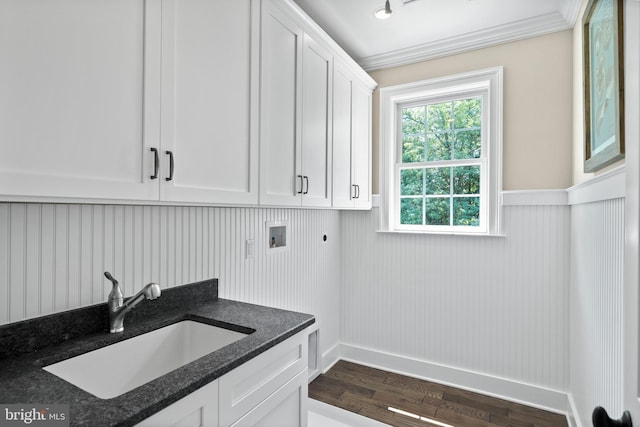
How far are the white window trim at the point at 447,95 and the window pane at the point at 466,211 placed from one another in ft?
0.18

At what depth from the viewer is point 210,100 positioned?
1288 millimetres

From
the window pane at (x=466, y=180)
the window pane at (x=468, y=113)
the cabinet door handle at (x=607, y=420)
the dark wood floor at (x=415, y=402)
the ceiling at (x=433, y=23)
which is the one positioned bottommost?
the dark wood floor at (x=415, y=402)

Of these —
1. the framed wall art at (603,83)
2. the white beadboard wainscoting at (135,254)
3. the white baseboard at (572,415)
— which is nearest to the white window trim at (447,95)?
the framed wall art at (603,83)

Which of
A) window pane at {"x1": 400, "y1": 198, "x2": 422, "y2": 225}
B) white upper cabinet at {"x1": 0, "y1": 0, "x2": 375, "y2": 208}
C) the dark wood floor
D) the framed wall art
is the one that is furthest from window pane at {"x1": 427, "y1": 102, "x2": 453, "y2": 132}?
the dark wood floor

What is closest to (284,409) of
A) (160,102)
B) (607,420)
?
(607,420)

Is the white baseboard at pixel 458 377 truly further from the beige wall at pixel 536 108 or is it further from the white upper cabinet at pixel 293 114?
the white upper cabinet at pixel 293 114

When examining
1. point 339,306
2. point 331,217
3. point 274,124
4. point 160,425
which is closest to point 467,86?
point 331,217

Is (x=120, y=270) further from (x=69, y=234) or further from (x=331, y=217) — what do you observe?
(x=331, y=217)

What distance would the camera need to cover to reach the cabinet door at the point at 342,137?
2221 millimetres

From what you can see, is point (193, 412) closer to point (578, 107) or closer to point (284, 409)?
point (284, 409)

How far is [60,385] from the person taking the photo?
0.89 meters

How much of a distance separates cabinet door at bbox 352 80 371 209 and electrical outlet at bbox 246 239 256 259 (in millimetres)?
874

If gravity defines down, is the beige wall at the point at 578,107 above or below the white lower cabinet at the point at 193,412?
above

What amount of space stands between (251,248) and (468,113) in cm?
195
